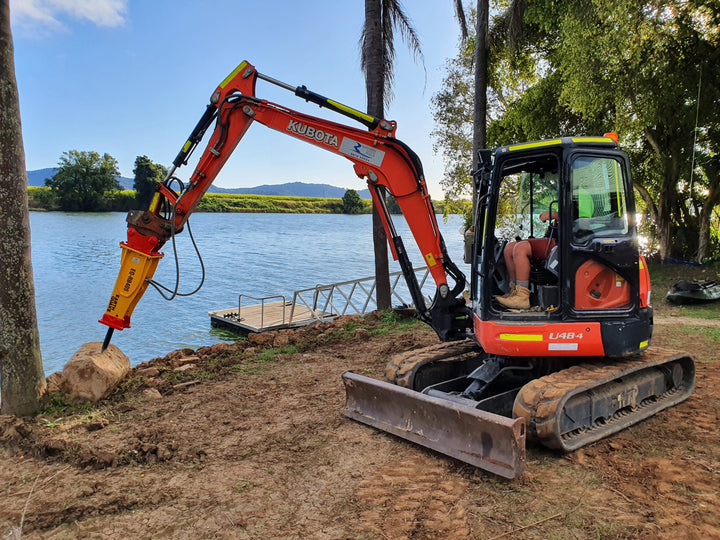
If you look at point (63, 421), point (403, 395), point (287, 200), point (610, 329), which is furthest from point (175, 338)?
point (287, 200)

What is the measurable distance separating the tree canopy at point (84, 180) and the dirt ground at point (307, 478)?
89.2 metres

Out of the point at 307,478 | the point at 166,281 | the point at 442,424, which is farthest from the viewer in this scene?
the point at 166,281

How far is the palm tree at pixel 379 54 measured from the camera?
12.4 meters

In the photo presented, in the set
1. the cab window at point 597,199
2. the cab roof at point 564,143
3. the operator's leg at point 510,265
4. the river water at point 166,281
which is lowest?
the river water at point 166,281

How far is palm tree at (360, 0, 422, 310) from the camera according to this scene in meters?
12.4

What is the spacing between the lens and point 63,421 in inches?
234

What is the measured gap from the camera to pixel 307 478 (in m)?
4.40

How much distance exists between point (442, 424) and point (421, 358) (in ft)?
4.31

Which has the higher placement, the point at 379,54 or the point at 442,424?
the point at 379,54

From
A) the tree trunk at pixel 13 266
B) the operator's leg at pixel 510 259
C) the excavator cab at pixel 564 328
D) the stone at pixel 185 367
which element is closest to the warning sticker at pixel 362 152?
the excavator cab at pixel 564 328

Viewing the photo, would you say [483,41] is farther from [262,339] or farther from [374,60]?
[262,339]

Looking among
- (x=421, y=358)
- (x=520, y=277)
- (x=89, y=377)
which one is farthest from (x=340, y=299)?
(x=520, y=277)

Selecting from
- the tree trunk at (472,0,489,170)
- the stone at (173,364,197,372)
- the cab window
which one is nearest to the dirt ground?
the stone at (173,364,197,372)

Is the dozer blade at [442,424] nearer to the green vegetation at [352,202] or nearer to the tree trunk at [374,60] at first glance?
the tree trunk at [374,60]
